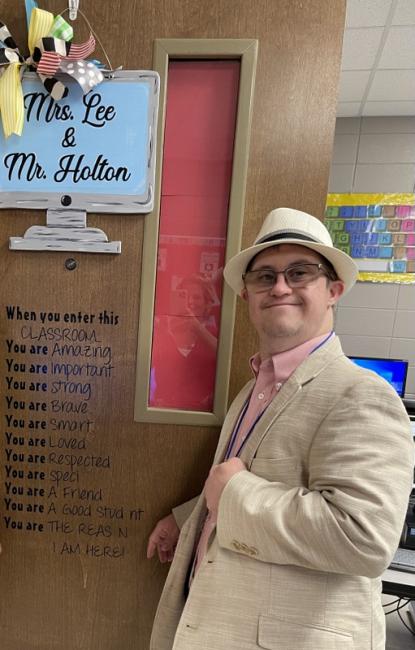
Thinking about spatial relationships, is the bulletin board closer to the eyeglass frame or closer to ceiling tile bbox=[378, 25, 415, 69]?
ceiling tile bbox=[378, 25, 415, 69]

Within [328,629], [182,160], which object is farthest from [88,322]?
[328,629]

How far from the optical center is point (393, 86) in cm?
252

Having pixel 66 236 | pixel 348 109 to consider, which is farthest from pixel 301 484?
pixel 348 109

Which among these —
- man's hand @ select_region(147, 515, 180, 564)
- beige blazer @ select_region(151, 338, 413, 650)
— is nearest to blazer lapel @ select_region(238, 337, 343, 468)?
beige blazer @ select_region(151, 338, 413, 650)

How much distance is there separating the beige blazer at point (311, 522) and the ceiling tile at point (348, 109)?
2.78 metres

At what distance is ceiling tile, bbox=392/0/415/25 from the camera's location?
6.14 feet

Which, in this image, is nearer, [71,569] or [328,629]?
[328,629]

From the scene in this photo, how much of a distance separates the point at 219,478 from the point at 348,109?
10.2ft

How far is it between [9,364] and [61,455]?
0.30m

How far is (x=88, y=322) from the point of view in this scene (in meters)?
1.00

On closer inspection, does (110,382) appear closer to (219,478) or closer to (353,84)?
(219,478)

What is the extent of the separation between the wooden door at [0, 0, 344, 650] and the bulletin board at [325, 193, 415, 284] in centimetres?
220

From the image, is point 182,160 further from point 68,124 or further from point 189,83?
point 68,124

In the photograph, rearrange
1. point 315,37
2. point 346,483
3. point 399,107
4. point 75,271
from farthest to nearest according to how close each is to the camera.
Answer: point 399,107
point 75,271
point 315,37
point 346,483
